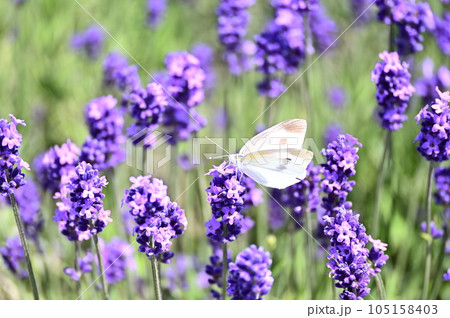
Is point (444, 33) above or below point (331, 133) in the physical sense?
above

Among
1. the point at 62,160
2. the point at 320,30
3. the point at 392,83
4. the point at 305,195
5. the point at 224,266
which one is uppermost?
the point at 320,30

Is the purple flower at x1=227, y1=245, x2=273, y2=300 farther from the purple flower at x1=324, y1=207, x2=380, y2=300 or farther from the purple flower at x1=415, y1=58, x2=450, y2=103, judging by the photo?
the purple flower at x1=415, y1=58, x2=450, y2=103

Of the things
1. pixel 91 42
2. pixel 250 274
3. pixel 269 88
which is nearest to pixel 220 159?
pixel 269 88

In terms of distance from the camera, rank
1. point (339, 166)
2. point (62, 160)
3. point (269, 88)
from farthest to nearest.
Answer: point (269, 88), point (62, 160), point (339, 166)

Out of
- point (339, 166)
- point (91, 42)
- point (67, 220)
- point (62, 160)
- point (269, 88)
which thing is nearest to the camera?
point (339, 166)

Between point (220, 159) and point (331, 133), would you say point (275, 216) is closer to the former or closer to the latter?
point (220, 159)

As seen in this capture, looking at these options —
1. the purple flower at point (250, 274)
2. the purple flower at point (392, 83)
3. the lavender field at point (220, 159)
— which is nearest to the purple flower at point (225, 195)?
the lavender field at point (220, 159)
